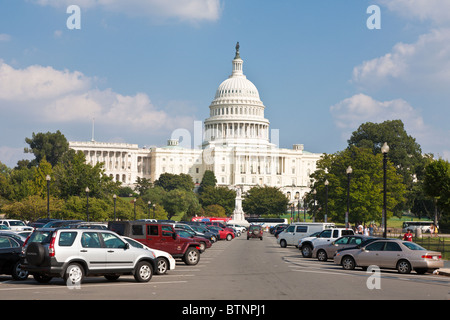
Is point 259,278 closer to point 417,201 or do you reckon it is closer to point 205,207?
point 417,201

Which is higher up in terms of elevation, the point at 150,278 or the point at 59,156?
the point at 59,156

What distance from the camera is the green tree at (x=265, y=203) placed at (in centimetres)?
15450

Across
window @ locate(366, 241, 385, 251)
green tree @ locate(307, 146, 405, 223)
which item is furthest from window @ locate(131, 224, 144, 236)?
green tree @ locate(307, 146, 405, 223)

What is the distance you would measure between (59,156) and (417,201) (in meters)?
72.6

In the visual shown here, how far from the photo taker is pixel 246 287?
20.2 m

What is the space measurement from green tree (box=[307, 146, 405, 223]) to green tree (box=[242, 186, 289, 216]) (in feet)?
213

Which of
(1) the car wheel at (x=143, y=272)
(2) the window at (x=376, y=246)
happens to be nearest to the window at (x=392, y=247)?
(2) the window at (x=376, y=246)

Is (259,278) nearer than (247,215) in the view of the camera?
Yes

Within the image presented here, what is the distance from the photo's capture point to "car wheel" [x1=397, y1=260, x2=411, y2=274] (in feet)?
90.3

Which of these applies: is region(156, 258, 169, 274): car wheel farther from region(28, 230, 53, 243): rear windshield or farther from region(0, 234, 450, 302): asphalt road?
region(28, 230, 53, 243): rear windshield

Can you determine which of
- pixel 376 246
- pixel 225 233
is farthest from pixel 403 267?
pixel 225 233

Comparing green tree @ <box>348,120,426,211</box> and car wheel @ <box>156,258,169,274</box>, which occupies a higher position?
green tree @ <box>348,120,426,211</box>
